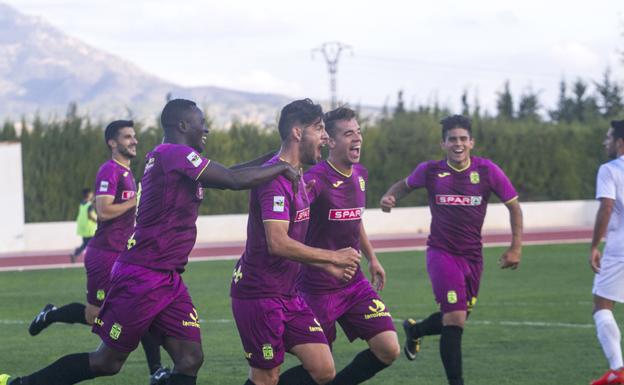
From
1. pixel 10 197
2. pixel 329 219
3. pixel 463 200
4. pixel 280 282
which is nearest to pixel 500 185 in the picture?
pixel 463 200

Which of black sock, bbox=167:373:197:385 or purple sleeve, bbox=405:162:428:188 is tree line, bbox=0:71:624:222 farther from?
black sock, bbox=167:373:197:385

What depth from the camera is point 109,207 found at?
370 inches

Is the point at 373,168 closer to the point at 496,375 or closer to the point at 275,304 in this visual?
the point at 496,375

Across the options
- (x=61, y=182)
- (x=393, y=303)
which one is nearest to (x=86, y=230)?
(x=61, y=182)

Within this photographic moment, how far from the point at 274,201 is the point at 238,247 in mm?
21714

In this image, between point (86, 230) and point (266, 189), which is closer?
point (266, 189)

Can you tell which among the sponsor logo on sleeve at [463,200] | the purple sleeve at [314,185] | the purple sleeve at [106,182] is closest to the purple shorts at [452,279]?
the sponsor logo on sleeve at [463,200]

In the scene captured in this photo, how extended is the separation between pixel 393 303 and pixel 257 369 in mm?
8980

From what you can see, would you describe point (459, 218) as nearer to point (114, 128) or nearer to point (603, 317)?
point (603, 317)

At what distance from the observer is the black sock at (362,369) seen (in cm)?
778

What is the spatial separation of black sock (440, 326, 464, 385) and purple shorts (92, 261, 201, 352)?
8.44 ft

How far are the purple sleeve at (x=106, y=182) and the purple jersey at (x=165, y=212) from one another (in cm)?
249

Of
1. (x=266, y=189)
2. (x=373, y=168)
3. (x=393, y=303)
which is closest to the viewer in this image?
(x=266, y=189)

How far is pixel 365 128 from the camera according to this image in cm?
3700
